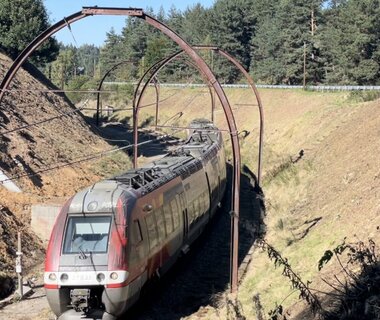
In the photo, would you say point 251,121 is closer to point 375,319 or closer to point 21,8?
point 21,8

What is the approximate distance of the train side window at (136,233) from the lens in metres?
15.1

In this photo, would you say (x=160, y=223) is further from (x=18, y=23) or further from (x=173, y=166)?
(x=18, y=23)

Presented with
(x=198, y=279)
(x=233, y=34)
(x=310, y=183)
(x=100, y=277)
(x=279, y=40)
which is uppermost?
(x=233, y=34)

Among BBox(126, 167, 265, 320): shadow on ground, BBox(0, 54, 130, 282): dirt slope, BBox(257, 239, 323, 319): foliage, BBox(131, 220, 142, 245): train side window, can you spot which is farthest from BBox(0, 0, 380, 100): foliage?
BBox(257, 239, 323, 319): foliage

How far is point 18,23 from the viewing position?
5784cm

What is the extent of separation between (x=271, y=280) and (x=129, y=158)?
2719 centimetres

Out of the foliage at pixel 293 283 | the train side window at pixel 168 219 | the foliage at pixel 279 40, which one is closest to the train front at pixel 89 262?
the train side window at pixel 168 219

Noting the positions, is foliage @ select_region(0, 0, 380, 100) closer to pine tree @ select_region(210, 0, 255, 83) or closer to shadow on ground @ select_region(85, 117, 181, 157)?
pine tree @ select_region(210, 0, 255, 83)

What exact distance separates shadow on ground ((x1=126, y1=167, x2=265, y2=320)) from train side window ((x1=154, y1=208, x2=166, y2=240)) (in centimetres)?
140

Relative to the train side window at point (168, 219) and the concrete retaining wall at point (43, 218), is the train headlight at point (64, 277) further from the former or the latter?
the concrete retaining wall at point (43, 218)

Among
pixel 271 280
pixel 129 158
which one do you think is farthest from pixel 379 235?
pixel 129 158

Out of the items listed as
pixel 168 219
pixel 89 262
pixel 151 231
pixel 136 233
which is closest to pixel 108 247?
pixel 89 262

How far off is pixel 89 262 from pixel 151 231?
2.60m

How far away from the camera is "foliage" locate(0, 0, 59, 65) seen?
186 feet
